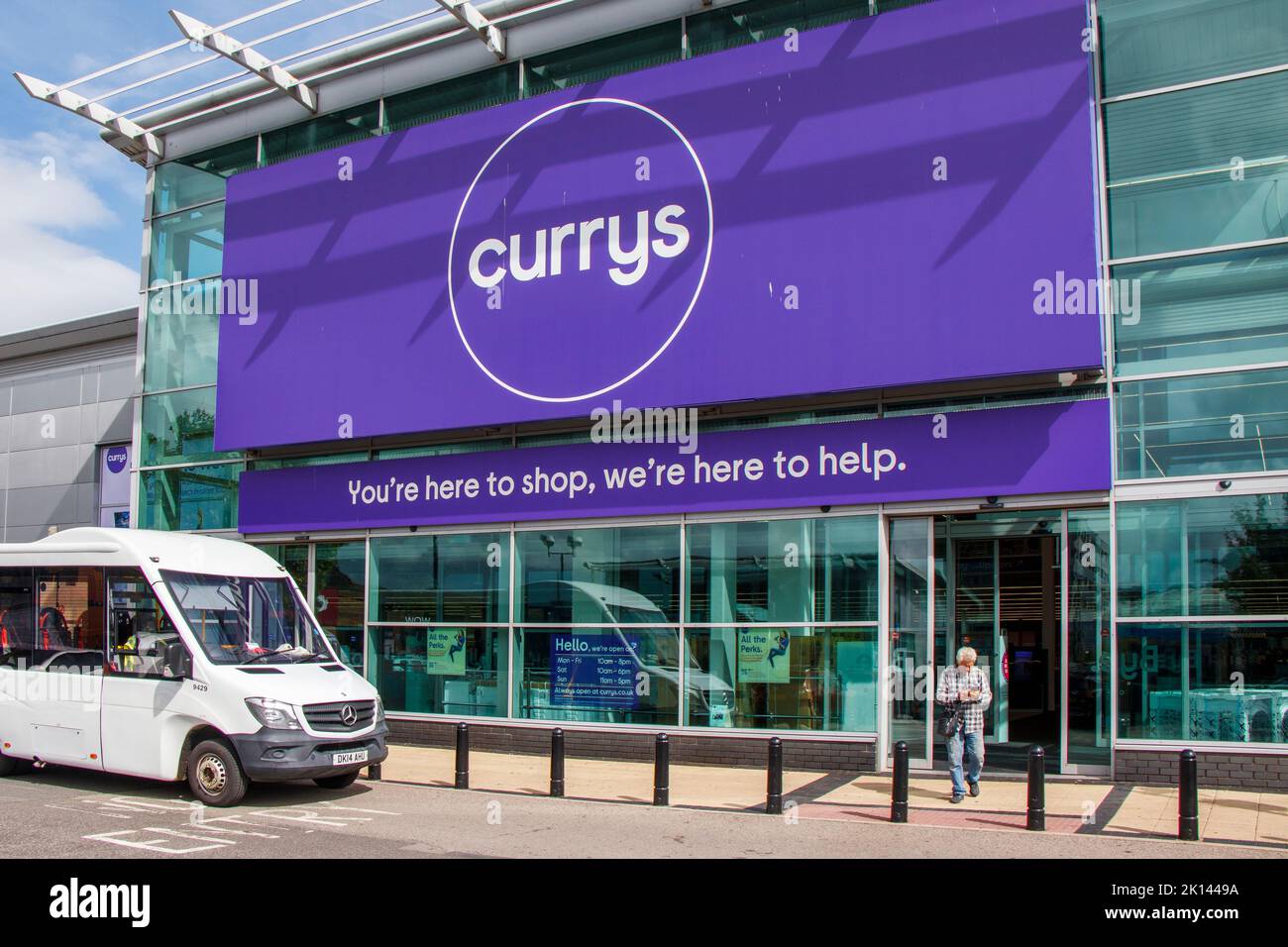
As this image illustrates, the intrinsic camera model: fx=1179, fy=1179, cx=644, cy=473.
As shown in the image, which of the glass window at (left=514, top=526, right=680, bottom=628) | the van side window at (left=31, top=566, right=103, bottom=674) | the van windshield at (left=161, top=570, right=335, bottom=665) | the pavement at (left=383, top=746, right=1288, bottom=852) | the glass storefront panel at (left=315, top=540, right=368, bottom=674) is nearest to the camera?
the pavement at (left=383, top=746, right=1288, bottom=852)

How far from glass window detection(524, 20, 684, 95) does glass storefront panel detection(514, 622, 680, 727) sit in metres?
8.38

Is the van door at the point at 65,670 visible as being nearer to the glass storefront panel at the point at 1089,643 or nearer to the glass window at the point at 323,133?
the glass window at the point at 323,133

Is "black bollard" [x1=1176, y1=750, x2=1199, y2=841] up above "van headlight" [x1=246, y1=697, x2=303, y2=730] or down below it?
below

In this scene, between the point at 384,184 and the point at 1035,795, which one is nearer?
the point at 1035,795

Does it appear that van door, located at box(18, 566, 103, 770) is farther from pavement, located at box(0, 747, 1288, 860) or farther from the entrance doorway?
the entrance doorway

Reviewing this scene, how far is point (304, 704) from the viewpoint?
464 inches

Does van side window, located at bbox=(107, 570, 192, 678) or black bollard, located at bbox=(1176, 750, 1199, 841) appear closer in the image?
black bollard, located at bbox=(1176, 750, 1199, 841)

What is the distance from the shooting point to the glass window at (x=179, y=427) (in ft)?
71.0

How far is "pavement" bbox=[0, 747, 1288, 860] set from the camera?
31.7 ft

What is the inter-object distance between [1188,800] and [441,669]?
37.6ft

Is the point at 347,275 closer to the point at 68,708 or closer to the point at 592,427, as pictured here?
the point at 592,427

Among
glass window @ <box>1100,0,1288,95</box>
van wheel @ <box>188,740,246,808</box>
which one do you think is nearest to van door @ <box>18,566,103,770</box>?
van wheel @ <box>188,740,246,808</box>
